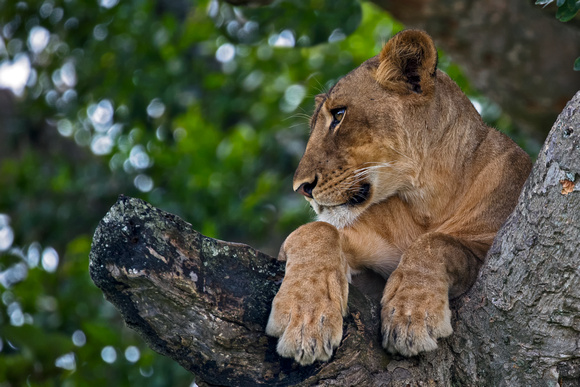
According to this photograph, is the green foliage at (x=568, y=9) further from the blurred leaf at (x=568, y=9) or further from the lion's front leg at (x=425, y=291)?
the lion's front leg at (x=425, y=291)

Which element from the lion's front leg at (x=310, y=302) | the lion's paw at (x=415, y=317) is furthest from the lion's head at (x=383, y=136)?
the lion's paw at (x=415, y=317)

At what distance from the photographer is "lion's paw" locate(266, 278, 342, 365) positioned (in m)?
2.18

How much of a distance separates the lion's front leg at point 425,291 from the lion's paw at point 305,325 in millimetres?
193

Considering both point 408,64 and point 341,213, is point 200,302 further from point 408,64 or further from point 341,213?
point 408,64

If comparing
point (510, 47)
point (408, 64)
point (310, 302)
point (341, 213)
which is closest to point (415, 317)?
point (310, 302)

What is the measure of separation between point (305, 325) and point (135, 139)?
4.40m

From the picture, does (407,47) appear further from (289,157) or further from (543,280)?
(289,157)

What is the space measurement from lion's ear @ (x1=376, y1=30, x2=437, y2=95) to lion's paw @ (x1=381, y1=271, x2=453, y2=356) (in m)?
0.97

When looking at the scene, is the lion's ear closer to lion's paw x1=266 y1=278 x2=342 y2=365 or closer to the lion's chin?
the lion's chin

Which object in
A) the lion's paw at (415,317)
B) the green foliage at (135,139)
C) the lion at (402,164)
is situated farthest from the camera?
the green foliage at (135,139)

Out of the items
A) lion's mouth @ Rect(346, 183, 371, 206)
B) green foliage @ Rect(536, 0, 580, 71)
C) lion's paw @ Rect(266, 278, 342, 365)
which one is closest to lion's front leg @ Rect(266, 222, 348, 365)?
lion's paw @ Rect(266, 278, 342, 365)

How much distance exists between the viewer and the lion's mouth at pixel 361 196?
2.95 meters

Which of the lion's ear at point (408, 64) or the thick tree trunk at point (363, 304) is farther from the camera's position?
the lion's ear at point (408, 64)

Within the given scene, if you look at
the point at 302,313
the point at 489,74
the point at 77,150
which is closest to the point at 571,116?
the point at 302,313
